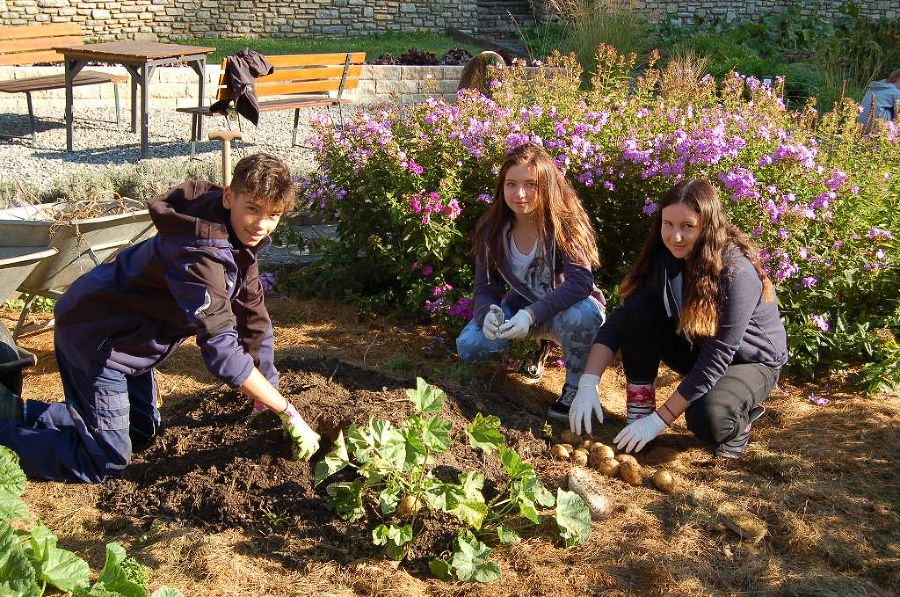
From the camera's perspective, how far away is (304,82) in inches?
410

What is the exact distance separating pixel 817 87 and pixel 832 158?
8.29 m

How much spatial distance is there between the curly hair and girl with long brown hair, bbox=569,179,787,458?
1489 mm

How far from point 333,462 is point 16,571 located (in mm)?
941

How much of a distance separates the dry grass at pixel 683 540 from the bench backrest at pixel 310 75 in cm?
691

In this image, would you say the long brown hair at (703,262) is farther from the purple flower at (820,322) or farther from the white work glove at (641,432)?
the purple flower at (820,322)

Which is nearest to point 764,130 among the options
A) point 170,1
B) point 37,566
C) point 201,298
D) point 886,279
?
point 886,279

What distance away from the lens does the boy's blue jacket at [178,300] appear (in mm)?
2891

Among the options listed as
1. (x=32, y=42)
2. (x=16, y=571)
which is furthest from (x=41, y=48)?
(x=16, y=571)

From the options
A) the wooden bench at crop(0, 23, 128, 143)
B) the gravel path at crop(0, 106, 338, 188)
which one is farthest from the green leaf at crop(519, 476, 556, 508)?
the wooden bench at crop(0, 23, 128, 143)

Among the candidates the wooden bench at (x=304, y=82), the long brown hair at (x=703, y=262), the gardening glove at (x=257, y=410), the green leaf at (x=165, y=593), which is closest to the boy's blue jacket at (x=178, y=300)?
the gardening glove at (x=257, y=410)

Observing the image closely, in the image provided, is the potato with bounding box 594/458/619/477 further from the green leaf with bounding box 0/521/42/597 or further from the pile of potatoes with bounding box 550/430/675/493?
the green leaf with bounding box 0/521/42/597

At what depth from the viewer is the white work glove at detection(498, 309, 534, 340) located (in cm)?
391

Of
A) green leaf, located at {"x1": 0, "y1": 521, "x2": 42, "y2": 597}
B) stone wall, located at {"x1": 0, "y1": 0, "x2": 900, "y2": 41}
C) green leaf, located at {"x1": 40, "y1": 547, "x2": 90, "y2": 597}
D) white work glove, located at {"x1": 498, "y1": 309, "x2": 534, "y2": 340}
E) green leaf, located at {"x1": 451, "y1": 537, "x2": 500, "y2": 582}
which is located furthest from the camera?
stone wall, located at {"x1": 0, "y1": 0, "x2": 900, "y2": 41}

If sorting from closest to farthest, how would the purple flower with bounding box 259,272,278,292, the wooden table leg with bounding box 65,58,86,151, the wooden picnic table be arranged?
the purple flower with bounding box 259,272,278,292 → the wooden picnic table → the wooden table leg with bounding box 65,58,86,151
